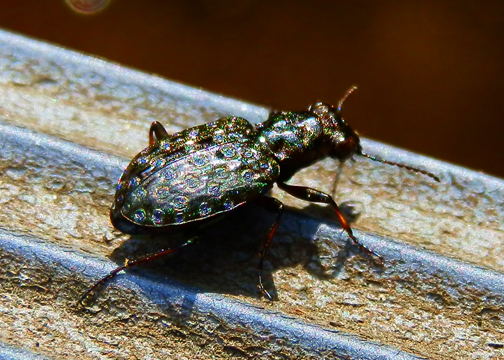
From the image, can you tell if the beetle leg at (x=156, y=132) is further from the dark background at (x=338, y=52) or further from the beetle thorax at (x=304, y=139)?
the dark background at (x=338, y=52)

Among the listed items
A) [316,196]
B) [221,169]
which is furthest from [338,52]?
[221,169]

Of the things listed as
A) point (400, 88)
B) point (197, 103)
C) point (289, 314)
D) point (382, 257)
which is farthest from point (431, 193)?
point (400, 88)

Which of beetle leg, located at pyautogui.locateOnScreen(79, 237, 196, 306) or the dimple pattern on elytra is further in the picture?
the dimple pattern on elytra

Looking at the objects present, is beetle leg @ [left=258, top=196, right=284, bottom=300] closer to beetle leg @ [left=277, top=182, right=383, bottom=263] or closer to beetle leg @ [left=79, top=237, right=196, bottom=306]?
beetle leg @ [left=277, top=182, right=383, bottom=263]

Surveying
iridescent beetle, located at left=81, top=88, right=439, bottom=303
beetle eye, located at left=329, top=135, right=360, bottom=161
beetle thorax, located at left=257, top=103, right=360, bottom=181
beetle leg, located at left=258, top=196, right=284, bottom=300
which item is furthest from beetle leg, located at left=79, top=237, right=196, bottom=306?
beetle eye, located at left=329, top=135, right=360, bottom=161

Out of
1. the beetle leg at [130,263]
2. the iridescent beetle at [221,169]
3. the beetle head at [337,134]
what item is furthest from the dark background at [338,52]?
the beetle leg at [130,263]

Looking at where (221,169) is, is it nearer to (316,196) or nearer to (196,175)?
(196,175)

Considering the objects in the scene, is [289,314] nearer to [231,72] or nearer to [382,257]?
[382,257]
